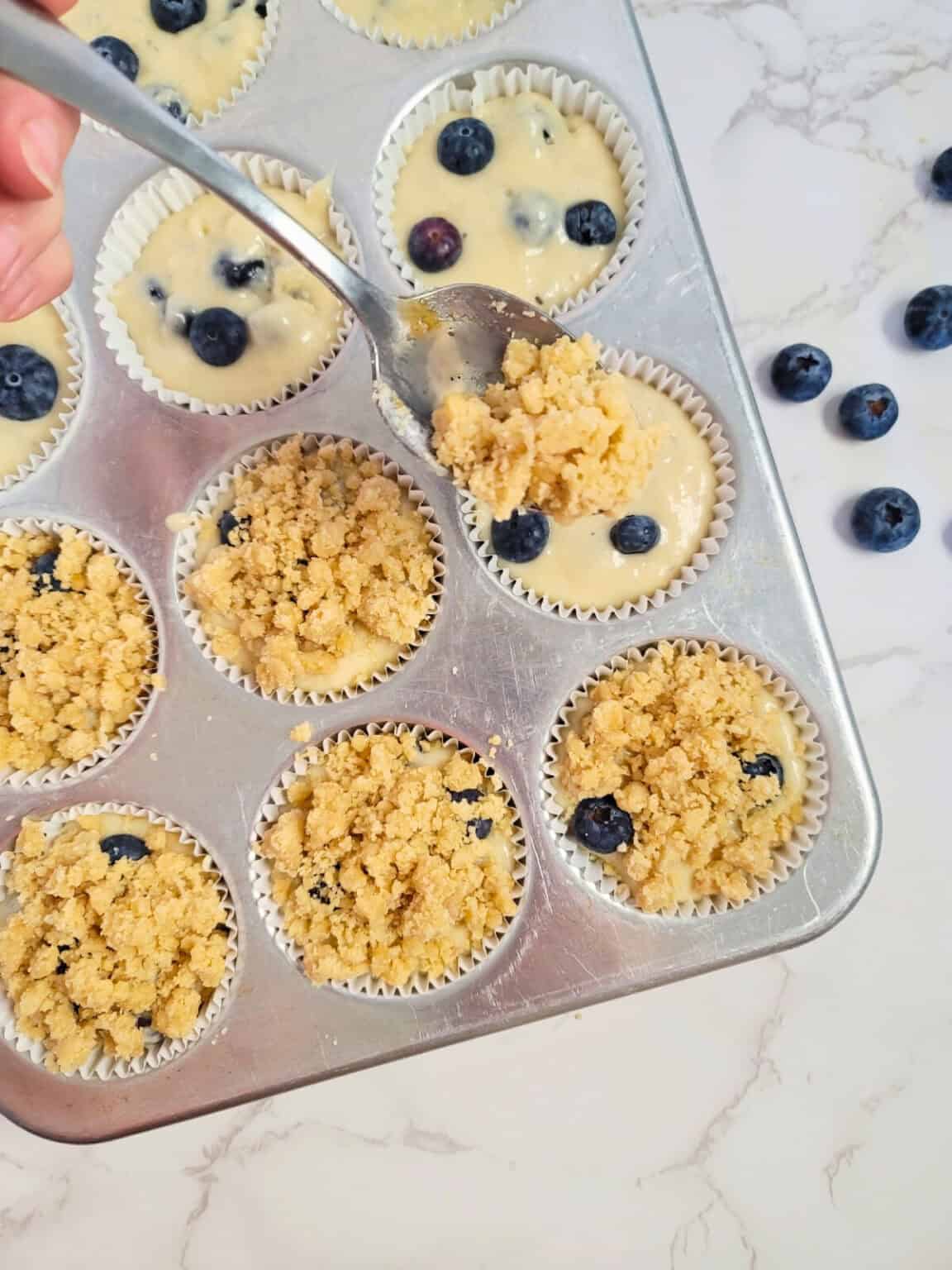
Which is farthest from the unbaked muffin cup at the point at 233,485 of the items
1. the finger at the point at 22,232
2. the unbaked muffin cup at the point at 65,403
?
the finger at the point at 22,232

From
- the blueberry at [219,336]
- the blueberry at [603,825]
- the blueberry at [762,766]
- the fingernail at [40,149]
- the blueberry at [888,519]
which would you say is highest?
the fingernail at [40,149]

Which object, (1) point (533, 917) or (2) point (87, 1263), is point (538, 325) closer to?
(1) point (533, 917)

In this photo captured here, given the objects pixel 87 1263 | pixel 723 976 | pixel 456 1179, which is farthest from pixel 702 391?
pixel 87 1263

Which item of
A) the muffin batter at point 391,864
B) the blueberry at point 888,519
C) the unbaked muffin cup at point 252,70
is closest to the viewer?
the muffin batter at point 391,864

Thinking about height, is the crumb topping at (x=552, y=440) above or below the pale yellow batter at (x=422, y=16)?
below

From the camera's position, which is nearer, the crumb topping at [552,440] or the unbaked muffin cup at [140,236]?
the crumb topping at [552,440]

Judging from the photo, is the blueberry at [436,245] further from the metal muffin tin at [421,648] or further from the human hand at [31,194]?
the human hand at [31,194]

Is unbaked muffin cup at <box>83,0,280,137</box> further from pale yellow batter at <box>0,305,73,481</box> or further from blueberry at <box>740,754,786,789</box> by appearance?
blueberry at <box>740,754,786,789</box>

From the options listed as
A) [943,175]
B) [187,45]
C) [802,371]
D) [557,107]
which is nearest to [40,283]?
[187,45]
